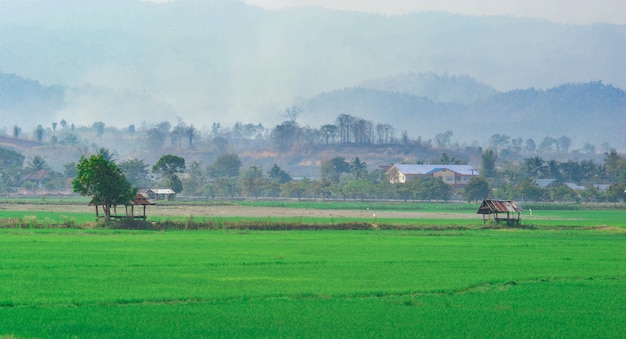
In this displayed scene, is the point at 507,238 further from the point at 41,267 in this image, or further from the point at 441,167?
the point at 441,167

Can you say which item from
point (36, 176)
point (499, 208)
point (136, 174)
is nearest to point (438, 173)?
point (136, 174)

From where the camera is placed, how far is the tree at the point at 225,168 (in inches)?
6900

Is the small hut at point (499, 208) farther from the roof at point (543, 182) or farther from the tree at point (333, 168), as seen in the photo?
the tree at point (333, 168)

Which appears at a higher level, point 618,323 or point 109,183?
point 109,183

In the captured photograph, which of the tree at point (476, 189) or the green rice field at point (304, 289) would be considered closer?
the green rice field at point (304, 289)

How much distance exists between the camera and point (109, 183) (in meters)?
57.7

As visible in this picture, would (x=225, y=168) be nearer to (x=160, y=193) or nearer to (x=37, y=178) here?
(x=37, y=178)

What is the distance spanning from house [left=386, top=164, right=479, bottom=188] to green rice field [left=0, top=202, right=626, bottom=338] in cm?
10912

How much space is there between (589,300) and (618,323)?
11.9 ft

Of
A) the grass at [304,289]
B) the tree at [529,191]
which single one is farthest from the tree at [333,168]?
the grass at [304,289]

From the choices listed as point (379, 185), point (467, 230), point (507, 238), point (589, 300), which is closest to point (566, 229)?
point (467, 230)

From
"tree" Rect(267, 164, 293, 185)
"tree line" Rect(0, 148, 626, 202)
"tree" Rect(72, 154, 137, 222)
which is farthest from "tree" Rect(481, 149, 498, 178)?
"tree" Rect(72, 154, 137, 222)

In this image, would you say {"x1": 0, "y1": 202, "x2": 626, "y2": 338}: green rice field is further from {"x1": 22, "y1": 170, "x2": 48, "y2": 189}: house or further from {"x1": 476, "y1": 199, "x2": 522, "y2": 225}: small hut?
{"x1": 22, "y1": 170, "x2": 48, "y2": 189}: house

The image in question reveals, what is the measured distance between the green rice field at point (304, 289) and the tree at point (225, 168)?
131 m
